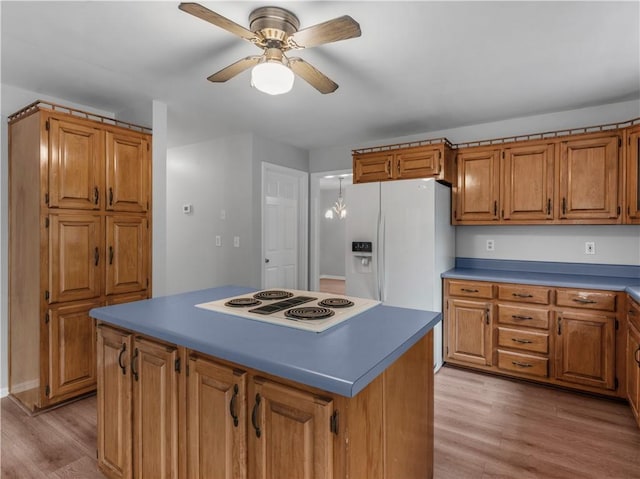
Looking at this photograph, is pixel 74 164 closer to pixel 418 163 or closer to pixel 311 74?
pixel 311 74

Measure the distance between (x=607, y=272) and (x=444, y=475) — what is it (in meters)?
2.38

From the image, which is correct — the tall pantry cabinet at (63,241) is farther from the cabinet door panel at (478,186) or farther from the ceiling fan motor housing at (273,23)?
the cabinet door panel at (478,186)

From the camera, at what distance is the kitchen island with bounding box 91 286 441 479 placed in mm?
1015

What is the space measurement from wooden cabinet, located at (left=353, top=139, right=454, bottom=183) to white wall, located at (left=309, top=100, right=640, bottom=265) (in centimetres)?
56

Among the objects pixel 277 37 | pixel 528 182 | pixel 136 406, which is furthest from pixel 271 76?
pixel 528 182

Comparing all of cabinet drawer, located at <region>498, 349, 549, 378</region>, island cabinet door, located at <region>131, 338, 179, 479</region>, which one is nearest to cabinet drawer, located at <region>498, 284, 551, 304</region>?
cabinet drawer, located at <region>498, 349, 549, 378</region>

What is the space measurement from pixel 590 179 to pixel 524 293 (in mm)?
1072

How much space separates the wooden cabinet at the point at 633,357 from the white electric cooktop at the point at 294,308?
180 cm

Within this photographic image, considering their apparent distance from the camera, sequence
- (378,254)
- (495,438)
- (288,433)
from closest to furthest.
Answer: (288,433), (495,438), (378,254)

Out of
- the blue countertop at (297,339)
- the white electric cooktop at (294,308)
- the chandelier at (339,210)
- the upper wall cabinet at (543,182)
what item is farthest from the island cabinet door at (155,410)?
the chandelier at (339,210)

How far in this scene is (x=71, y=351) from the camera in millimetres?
2527

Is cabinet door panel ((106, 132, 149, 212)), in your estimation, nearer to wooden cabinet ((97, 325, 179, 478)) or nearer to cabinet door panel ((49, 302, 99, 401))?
cabinet door panel ((49, 302, 99, 401))

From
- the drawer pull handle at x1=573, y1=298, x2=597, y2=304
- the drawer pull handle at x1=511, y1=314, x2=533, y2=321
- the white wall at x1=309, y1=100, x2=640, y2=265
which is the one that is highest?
the white wall at x1=309, y1=100, x2=640, y2=265

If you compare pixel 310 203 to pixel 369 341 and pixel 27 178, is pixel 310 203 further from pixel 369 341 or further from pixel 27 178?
pixel 369 341
